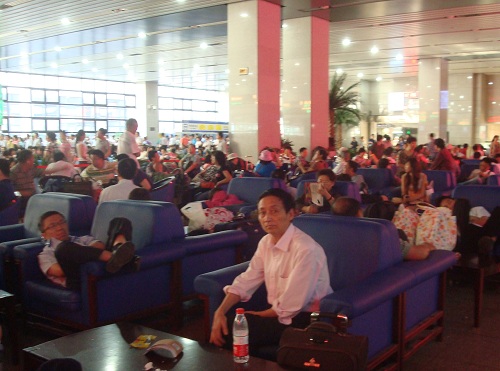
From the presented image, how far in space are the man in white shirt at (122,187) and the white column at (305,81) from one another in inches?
314

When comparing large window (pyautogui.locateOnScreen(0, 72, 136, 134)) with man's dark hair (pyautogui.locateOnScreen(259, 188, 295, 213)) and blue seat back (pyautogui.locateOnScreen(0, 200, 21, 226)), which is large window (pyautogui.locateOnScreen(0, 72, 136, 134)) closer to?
blue seat back (pyautogui.locateOnScreen(0, 200, 21, 226))

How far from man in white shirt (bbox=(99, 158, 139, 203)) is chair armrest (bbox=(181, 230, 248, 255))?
4.43 feet

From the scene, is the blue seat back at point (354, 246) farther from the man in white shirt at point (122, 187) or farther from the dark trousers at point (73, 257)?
the man in white shirt at point (122, 187)

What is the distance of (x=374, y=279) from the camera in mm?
3135

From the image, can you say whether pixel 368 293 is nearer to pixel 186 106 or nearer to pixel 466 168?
pixel 466 168

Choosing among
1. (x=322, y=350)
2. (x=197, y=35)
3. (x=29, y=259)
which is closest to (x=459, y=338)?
(x=322, y=350)

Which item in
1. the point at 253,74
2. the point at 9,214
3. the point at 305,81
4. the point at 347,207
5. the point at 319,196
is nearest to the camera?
the point at 347,207

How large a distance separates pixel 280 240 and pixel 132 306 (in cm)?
166

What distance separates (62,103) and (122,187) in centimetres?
2220

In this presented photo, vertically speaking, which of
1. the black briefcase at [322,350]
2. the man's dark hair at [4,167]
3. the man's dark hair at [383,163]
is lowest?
the black briefcase at [322,350]

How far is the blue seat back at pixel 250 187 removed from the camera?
22.6ft

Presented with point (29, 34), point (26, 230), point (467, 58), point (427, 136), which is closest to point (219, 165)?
point (26, 230)

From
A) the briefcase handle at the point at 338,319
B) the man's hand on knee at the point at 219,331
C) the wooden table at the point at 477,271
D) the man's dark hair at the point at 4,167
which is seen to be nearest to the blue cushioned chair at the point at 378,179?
the wooden table at the point at 477,271

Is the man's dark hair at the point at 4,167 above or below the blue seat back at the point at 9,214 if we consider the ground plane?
above
